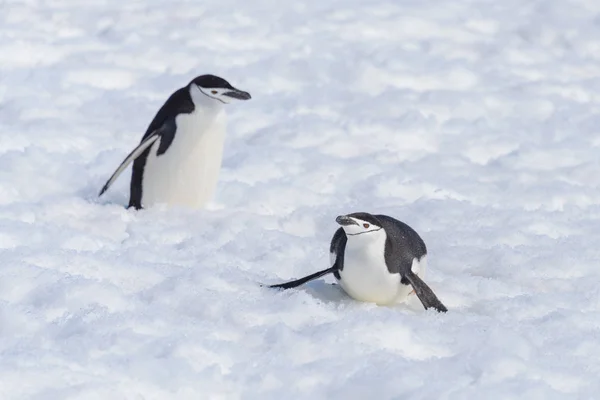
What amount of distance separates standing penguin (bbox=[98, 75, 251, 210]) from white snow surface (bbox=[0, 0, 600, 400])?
111 millimetres

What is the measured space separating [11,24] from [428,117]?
3.15m

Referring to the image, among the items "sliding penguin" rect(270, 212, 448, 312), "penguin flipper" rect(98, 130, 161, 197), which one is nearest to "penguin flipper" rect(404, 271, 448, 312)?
"sliding penguin" rect(270, 212, 448, 312)

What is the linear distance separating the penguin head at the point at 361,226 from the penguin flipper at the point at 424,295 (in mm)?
196

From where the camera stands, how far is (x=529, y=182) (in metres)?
5.04

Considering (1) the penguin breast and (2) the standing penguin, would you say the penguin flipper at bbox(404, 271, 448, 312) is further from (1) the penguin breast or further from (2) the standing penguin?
(2) the standing penguin

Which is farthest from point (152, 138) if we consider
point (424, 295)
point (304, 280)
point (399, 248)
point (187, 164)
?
point (424, 295)

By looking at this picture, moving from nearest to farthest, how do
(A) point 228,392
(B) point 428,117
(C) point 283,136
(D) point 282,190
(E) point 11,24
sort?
(A) point 228,392 < (D) point 282,190 < (C) point 283,136 < (B) point 428,117 < (E) point 11,24

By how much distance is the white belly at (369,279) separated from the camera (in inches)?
123

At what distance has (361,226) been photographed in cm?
307

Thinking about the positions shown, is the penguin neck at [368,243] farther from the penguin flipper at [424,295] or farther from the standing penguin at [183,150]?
the standing penguin at [183,150]

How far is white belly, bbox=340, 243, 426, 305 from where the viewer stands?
313cm

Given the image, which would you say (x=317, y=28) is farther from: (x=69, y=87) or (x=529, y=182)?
(x=529, y=182)

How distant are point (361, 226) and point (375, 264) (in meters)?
0.15

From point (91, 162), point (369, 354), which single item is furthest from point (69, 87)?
point (369, 354)
